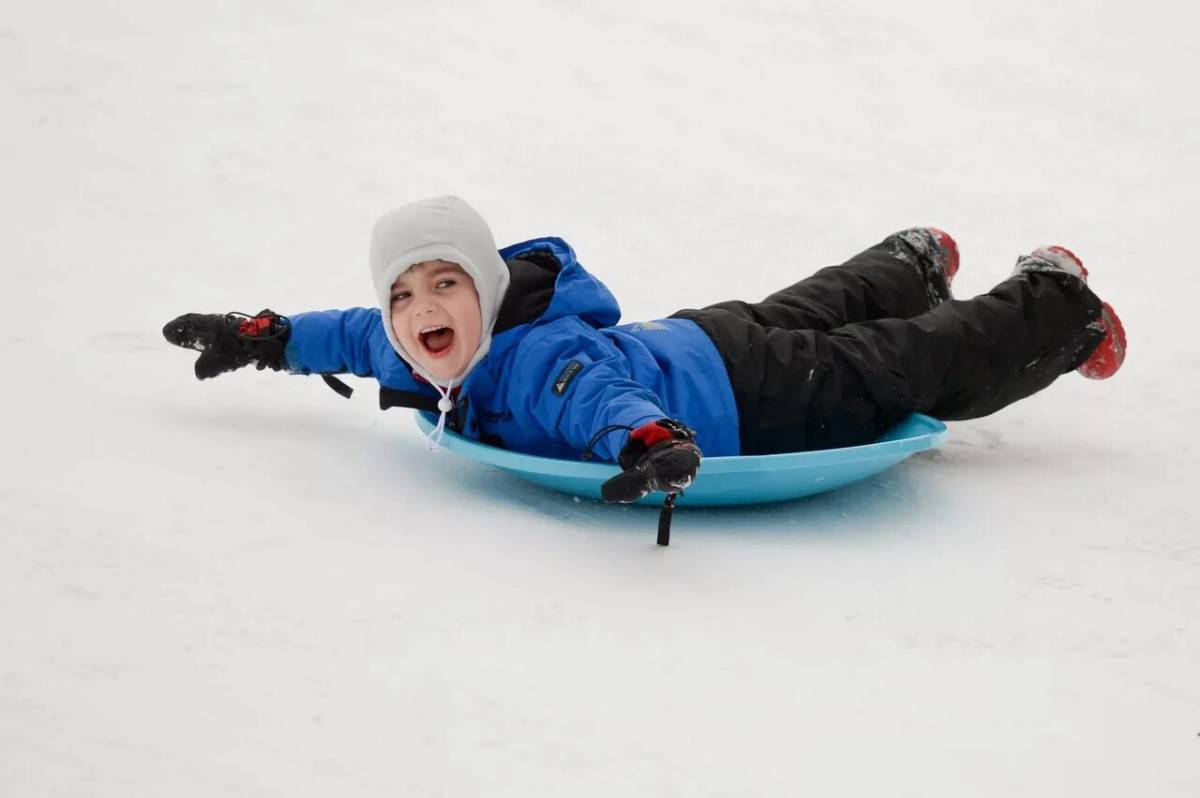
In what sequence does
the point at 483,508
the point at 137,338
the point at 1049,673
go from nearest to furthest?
1. the point at 1049,673
2. the point at 483,508
3. the point at 137,338

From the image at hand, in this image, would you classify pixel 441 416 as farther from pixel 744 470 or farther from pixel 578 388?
pixel 744 470

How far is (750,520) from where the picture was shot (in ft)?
8.90

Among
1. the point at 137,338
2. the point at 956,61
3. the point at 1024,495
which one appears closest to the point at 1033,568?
the point at 1024,495

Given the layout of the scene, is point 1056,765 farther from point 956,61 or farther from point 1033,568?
point 956,61

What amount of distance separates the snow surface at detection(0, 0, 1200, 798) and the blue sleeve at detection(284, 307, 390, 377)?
131mm

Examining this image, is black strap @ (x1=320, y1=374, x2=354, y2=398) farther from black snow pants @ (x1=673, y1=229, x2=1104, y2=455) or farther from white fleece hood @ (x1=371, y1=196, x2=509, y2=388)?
black snow pants @ (x1=673, y1=229, x2=1104, y2=455)

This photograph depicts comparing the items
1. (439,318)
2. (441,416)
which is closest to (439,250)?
(439,318)

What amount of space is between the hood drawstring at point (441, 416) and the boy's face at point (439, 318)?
0.04 m

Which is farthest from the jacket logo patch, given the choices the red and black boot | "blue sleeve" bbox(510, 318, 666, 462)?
the red and black boot

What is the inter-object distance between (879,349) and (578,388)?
2.47 feet

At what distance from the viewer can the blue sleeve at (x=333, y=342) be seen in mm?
3006

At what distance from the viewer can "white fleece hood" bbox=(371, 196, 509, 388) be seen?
260 cm

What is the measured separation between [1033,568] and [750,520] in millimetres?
545

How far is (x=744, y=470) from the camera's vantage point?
253cm
